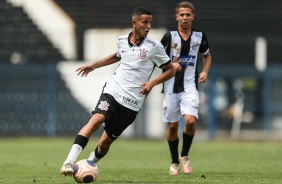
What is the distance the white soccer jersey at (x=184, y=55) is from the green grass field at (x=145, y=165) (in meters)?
1.27

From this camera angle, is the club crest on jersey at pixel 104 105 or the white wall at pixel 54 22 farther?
the white wall at pixel 54 22

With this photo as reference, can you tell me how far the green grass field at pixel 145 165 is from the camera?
10456 millimetres

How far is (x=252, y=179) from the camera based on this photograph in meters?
10.4

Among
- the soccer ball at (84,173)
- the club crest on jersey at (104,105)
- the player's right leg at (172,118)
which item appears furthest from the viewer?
the player's right leg at (172,118)

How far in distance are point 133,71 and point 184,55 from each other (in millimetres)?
1690

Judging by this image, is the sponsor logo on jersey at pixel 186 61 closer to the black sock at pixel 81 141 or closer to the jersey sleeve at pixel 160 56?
the jersey sleeve at pixel 160 56

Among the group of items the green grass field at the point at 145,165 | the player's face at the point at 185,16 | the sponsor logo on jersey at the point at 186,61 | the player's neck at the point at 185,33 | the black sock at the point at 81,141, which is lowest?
the green grass field at the point at 145,165

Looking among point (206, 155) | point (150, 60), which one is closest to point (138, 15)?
point (150, 60)

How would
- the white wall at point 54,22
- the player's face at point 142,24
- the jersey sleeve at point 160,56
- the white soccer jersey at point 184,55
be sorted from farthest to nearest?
the white wall at point 54,22 < the white soccer jersey at point 184,55 < the jersey sleeve at point 160,56 < the player's face at point 142,24

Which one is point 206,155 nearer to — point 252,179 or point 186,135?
point 186,135

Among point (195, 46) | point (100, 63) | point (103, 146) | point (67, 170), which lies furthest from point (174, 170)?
point (67, 170)

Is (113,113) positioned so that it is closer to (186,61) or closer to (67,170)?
(67,170)

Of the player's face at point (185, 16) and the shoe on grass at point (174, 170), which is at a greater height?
the player's face at point (185, 16)

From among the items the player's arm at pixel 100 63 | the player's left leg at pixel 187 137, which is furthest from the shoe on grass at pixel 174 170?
the player's arm at pixel 100 63
